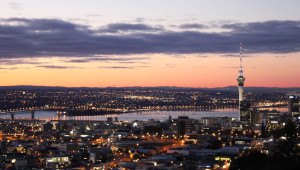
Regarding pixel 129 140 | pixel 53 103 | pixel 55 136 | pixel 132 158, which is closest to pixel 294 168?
pixel 132 158

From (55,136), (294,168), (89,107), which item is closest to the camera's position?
(294,168)

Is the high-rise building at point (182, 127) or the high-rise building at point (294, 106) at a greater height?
the high-rise building at point (294, 106)

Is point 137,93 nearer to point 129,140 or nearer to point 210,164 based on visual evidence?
point 129,140

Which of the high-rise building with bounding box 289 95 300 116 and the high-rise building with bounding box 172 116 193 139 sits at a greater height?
the high-rise building with bounding box 289 95 300 116

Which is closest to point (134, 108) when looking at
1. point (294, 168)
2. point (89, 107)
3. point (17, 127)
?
point (89, 107)

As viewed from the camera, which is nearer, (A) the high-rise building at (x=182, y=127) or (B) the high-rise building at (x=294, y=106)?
(A) the high-rise building at (x=182, y=127)

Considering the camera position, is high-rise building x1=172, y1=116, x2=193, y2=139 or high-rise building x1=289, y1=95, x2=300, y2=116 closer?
high-rise building x1=172, y1=116, x2=193, y2=139

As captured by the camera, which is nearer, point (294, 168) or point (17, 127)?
point (294, 168)

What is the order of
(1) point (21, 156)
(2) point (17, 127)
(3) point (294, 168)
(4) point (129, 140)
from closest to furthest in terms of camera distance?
(3) point (294, 168)
(1) point (21, 156)
(4) point (129, 140)
(2) point (17, 127)

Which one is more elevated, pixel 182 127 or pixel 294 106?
pixel 294 106

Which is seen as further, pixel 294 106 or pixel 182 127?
pixel 294 106
